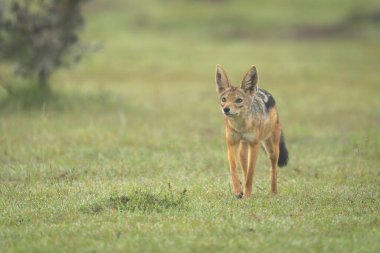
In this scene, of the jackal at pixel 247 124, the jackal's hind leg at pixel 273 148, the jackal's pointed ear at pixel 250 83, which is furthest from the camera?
the jackal's hind leg at pixel 273 148

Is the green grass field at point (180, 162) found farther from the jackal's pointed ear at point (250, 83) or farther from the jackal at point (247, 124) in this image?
the jackal's pointed ear at point (250, 83)

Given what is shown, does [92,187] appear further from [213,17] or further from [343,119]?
[213,17]

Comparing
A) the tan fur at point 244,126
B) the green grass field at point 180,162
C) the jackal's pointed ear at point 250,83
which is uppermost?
the jackal's pointed ear at point 250,83

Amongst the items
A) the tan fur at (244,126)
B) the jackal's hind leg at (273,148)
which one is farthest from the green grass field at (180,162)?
the jackal's hind leg at (273,148)

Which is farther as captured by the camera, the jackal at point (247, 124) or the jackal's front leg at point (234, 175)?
the jackal at point (247, 124)

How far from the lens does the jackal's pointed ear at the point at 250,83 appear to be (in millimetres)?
10523

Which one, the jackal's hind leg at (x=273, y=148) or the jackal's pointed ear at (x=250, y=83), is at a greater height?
the jackal's pointed ear at (x=250, y=83)

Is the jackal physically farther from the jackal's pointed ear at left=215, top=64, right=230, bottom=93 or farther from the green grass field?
the green grass field

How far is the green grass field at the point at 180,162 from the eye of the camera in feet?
26.6

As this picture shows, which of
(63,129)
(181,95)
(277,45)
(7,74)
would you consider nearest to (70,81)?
(7,74)

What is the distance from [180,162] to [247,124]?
10.3ft

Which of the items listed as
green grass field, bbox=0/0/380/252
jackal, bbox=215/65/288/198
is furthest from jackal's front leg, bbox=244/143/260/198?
green grass field, bbox=0/0/380/252

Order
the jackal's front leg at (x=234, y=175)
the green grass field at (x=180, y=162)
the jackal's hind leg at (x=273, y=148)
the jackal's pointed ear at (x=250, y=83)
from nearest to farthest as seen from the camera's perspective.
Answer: the green grass field at (x=180, y=162), the jackal's front leg at (x=234, y=175), the jackal's pointed ear at (x=250, y=83), the jackal's hind leg at (x=273, y=148)

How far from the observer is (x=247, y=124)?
33.9 ft
